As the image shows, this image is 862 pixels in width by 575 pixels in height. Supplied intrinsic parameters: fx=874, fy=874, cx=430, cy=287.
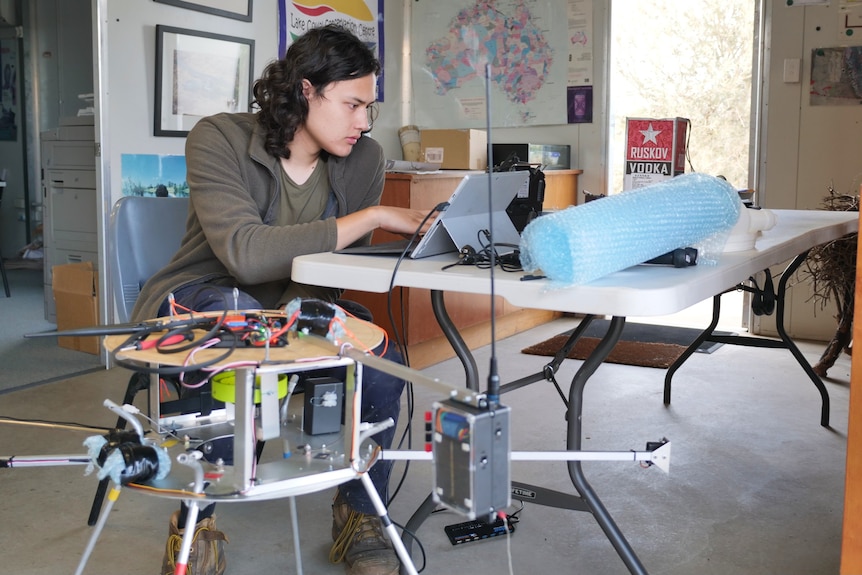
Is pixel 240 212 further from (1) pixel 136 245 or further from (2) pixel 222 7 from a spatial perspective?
(2) pixel 222 7

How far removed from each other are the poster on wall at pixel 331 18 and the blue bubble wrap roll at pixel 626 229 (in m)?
2.73

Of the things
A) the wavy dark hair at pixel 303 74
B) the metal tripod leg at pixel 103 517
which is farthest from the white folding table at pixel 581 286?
the metal tripod leg at pixel 103 517

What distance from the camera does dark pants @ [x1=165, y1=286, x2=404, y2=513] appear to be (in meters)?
1.62

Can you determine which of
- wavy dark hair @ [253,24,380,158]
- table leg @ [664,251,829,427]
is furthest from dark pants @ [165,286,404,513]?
table leg @ [664,251,829,427]

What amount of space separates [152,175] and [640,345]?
7.23 ft

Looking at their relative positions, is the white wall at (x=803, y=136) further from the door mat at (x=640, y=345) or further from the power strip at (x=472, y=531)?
the power strip at (x=472, y=531)

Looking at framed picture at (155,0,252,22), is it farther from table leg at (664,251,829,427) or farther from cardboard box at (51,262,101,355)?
table leg at (664,251,829,427)

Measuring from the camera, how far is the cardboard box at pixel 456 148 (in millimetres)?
4305

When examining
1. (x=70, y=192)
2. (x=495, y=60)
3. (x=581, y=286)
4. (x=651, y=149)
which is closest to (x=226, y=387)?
(x=581, y=286)

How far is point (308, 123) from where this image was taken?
6.02 ft

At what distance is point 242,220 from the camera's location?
5.33ft

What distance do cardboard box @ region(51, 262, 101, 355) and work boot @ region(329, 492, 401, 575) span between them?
2062 mm

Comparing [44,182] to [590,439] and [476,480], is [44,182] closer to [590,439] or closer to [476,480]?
[590,439]

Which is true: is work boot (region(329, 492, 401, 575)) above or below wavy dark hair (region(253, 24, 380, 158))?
below
